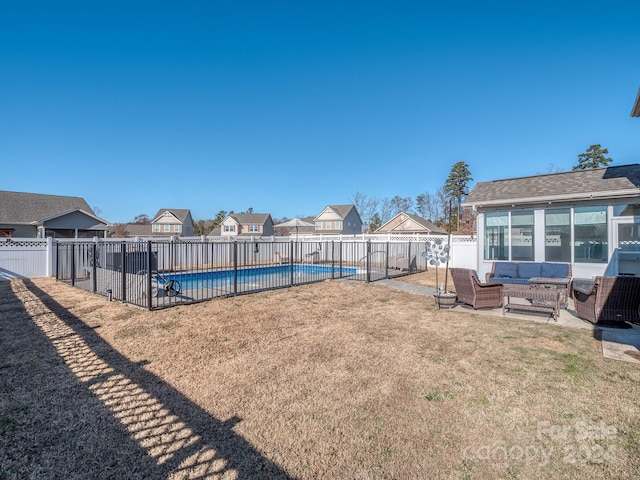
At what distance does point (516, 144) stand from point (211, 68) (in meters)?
21.9

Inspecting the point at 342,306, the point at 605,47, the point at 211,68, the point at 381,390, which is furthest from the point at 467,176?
the point at 381,390

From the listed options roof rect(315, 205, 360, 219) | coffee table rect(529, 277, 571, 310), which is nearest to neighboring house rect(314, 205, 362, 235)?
roof rect(315, 205, 360, 219)

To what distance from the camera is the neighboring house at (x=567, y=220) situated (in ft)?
28.6

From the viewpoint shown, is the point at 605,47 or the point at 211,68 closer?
the point at 605,47

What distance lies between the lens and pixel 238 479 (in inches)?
82.7

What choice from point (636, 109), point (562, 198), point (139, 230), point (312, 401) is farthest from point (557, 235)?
point (139, 230)

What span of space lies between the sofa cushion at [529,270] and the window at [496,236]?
0.74 m

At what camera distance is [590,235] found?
30.0ft

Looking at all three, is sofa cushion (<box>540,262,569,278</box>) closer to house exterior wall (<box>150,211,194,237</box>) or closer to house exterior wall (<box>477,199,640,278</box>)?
house exterior wall (<box>477,199,640,278</box>)

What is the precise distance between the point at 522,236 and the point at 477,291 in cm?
475

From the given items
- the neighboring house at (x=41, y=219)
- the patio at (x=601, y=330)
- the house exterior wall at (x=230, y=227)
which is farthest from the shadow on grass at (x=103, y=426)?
the house exterior wall at (x=230, y=227)

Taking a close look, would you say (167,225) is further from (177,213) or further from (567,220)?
(567,220)

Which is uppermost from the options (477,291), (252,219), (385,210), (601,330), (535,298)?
(385,210)

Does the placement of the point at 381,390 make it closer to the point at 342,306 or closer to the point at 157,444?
the point at 157,444
